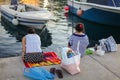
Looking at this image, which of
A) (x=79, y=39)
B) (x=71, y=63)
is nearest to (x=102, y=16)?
(x=79, y=39)

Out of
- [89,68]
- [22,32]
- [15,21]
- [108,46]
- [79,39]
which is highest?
[79,39]

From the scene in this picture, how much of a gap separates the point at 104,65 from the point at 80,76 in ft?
4.07

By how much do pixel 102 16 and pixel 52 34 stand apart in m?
4.28

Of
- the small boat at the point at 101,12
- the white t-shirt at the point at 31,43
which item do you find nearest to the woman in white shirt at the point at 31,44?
the white t-shirt at the point at 31,43

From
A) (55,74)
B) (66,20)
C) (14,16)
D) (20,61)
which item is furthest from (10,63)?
(66,20)

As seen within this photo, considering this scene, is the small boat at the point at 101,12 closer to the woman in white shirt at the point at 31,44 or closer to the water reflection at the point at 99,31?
the water reflection at the point at 99,31

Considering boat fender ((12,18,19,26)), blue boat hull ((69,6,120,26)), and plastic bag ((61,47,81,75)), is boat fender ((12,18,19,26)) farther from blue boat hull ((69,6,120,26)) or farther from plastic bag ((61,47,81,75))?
plastic bag ((61,47,81,75))

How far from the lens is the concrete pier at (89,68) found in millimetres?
7176

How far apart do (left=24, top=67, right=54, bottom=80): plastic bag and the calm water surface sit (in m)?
6.07

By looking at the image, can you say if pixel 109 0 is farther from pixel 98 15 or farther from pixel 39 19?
pixel 39 19

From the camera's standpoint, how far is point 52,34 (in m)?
17.6

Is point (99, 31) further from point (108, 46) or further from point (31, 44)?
point (31, 44)

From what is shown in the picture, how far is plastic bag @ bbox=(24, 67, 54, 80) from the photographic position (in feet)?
22.8

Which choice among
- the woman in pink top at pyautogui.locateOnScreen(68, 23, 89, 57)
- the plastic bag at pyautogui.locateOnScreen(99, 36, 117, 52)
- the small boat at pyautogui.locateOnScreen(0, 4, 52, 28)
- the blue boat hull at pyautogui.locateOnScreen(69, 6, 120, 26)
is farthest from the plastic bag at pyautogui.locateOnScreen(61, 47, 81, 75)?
the blue boat hull at pyautogui.locateOnScreen(69, 6, 120, 26)
